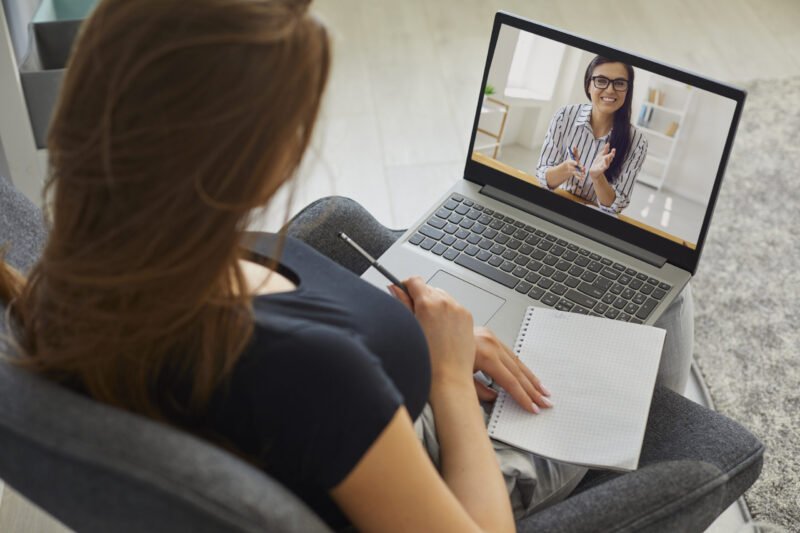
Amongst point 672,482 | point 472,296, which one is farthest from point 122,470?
point 472,296

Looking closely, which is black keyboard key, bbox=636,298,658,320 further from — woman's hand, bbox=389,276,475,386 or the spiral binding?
woman's hand, bbox=389,276,475,386

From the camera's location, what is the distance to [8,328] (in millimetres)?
767

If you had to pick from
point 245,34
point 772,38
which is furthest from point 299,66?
point 772,38

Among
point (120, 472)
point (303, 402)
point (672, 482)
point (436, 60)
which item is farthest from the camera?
point (436, 60)

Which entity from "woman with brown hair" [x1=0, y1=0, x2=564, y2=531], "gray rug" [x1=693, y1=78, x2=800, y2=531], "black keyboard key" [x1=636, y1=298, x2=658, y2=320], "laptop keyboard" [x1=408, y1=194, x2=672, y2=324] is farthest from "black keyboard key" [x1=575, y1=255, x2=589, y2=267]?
"gray rug" [x1=693, y1=78, x2=800, y2=531]

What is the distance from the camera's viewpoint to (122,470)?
1.90 feet

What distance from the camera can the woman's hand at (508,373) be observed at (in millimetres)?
998

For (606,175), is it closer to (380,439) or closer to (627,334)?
(627,334)

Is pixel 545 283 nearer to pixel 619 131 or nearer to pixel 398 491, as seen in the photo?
pixel 619 131

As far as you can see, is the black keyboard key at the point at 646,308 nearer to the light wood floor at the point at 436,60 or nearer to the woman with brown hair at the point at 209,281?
the woman with brown hair at the point at 209,281

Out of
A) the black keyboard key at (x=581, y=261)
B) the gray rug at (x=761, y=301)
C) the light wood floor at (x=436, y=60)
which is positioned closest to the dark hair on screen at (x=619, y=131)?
the black keyboard key at (x=581, y=261)

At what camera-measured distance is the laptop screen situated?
1.14 metres

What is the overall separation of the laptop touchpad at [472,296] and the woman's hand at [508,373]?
0.14 m

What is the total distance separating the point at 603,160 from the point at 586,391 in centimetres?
34
